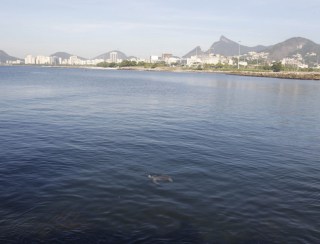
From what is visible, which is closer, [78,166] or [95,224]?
[95,224]

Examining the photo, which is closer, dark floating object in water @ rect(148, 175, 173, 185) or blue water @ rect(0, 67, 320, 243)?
blue water @ rect(0, 67, 320, 243)

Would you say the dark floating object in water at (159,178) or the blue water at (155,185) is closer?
the blue water at (155,185)

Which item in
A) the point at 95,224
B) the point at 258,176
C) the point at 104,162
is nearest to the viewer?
the point at 95,224

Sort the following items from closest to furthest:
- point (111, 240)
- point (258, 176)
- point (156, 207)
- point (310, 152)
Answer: point (111, 240) < point (156, 207) < point (258, 176) < point (310, 152)

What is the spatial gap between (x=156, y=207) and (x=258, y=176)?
279 inches

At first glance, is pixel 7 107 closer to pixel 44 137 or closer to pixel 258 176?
pixel 44 137

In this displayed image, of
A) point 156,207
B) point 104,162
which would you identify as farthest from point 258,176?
point 104,162

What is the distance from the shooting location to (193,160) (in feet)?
65.5

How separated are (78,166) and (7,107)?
26522mm

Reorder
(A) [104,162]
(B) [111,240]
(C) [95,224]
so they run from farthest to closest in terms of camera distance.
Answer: (A) [104,162]
(C) [95,224]
(B) [111,240]

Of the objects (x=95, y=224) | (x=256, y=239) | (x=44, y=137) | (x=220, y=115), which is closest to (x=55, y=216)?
(x=95, y=224)

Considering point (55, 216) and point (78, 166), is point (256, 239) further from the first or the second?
point (78, 166)

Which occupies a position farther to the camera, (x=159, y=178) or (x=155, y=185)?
(x=159, y=178)

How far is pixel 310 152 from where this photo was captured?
2303cm
